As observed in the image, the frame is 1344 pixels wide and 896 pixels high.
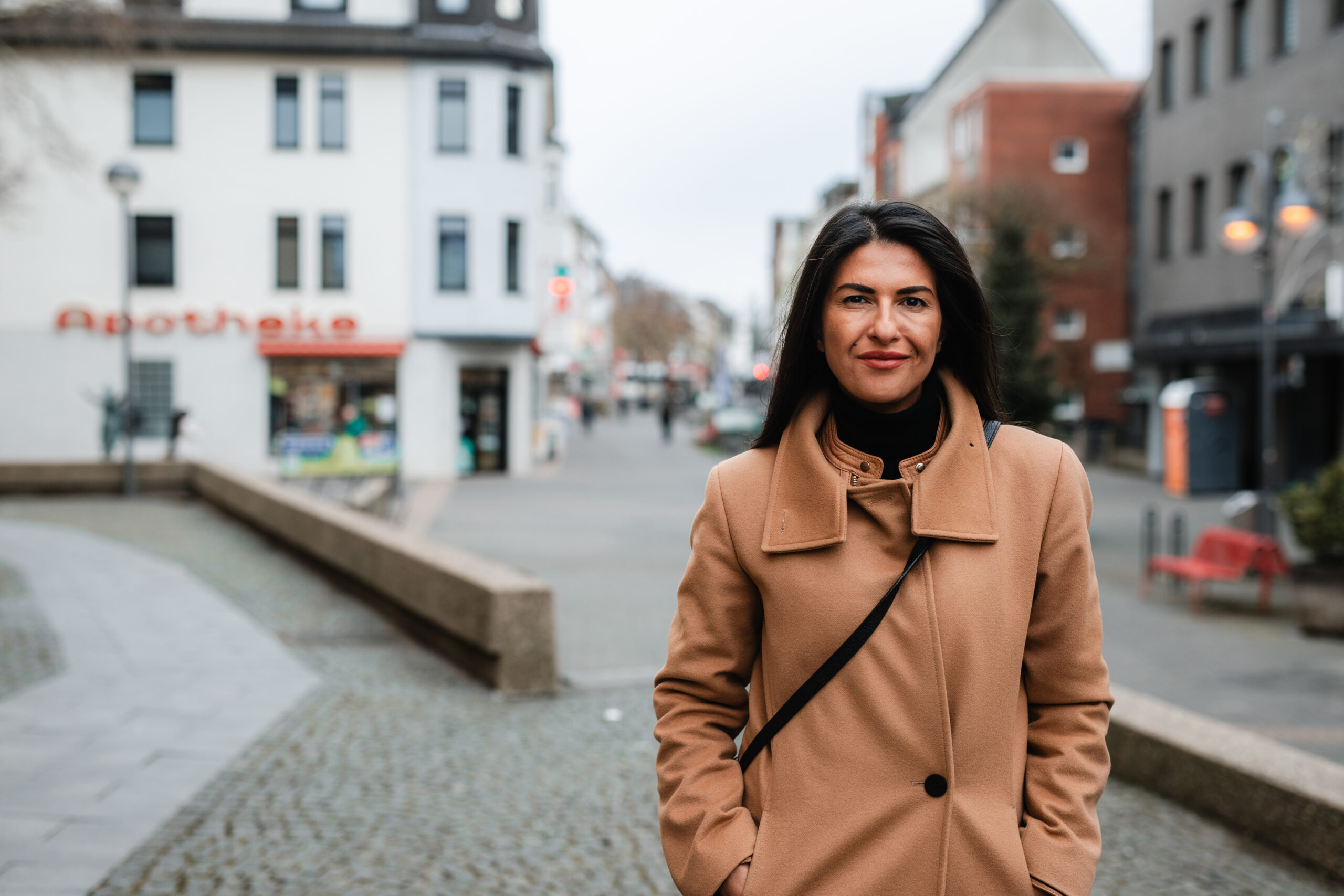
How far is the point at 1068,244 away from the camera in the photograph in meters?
36.8

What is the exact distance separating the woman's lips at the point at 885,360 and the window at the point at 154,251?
3165 cm

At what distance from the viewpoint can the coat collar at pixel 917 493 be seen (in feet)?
6.49

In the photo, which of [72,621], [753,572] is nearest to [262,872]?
[753,572]

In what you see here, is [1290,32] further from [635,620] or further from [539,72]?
[635,620]

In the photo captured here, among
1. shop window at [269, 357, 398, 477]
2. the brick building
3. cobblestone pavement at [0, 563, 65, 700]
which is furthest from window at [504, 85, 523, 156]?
cobblestone pavement at [0, 563, 65, 700]

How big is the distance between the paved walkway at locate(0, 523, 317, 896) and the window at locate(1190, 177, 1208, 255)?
82.0 feet

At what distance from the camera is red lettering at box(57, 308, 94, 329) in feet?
98.9

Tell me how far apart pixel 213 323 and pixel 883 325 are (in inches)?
1225

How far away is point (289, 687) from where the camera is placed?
738cm

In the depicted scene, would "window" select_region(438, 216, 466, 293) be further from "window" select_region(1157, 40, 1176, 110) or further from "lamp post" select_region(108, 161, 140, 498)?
"window" select_region(1157, 40, 1176, 110)

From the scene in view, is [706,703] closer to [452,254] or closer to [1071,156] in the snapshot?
[452,254]

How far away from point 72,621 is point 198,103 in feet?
80.2

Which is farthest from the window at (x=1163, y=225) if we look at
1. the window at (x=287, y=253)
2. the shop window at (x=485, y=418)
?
the window at (x=287, y=253)

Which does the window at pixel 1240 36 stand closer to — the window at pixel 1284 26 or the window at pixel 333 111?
the window at pixel 1284 26
